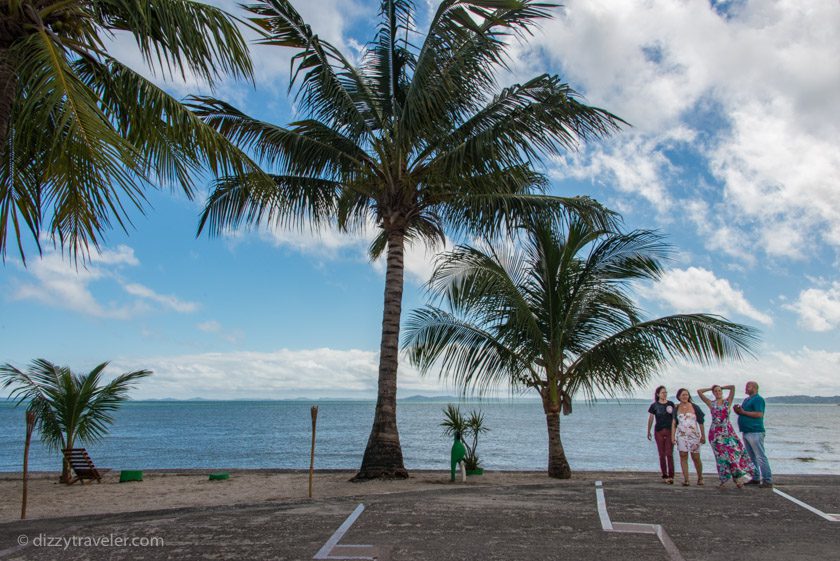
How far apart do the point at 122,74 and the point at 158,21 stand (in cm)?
67

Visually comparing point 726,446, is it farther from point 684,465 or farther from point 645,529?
point 645,529

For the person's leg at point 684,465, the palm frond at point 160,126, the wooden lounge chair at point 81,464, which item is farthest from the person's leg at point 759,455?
the wooden lounge chair at point 81,464

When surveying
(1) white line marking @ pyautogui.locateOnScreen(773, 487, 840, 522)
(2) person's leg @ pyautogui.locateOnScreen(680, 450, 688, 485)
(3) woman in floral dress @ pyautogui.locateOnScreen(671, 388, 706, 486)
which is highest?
(3) woman in floral dress @ pyautogui.locateOnScreen(671, 388, 706, 486)

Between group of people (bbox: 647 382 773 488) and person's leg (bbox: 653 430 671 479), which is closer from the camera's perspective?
group of people (bbox: 647 382 773 488)

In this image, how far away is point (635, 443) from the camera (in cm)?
4516

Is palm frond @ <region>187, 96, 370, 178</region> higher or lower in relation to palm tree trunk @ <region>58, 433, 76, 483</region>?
higher

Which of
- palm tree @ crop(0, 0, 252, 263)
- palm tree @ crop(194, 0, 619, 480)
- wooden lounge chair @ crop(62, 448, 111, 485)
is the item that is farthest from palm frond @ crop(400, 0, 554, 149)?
wooden lounge chair @ crop(62, 448, 111, 485)

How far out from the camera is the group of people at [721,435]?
9688 mm

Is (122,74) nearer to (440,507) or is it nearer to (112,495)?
(440,507)

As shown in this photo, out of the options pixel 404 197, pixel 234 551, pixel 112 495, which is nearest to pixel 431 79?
pixel 404 197

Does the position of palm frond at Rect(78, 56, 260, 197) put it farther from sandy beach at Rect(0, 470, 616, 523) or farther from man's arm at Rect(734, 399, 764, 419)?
man's arm at Rect(734, 399, 764, 419)

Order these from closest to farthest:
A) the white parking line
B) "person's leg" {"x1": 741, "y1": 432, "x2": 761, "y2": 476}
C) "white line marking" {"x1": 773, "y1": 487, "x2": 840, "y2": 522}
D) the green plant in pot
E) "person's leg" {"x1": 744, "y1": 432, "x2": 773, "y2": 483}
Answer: the white parking line
"white line marking" {"x1": 773, "y1": 487, "x2": 840, "y2": 522}
"person's leg" {"x1": 744, "y1": 432, "x2": 773, "y2": 483}
"person's leg" {"x1": 741, "y1": 432, "x2": 761, "y2": 476}
the green plant in pot

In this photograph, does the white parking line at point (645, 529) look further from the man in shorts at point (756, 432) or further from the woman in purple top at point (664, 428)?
the woman in purple top at point (664, 428)

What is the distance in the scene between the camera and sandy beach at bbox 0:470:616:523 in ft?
32.3
